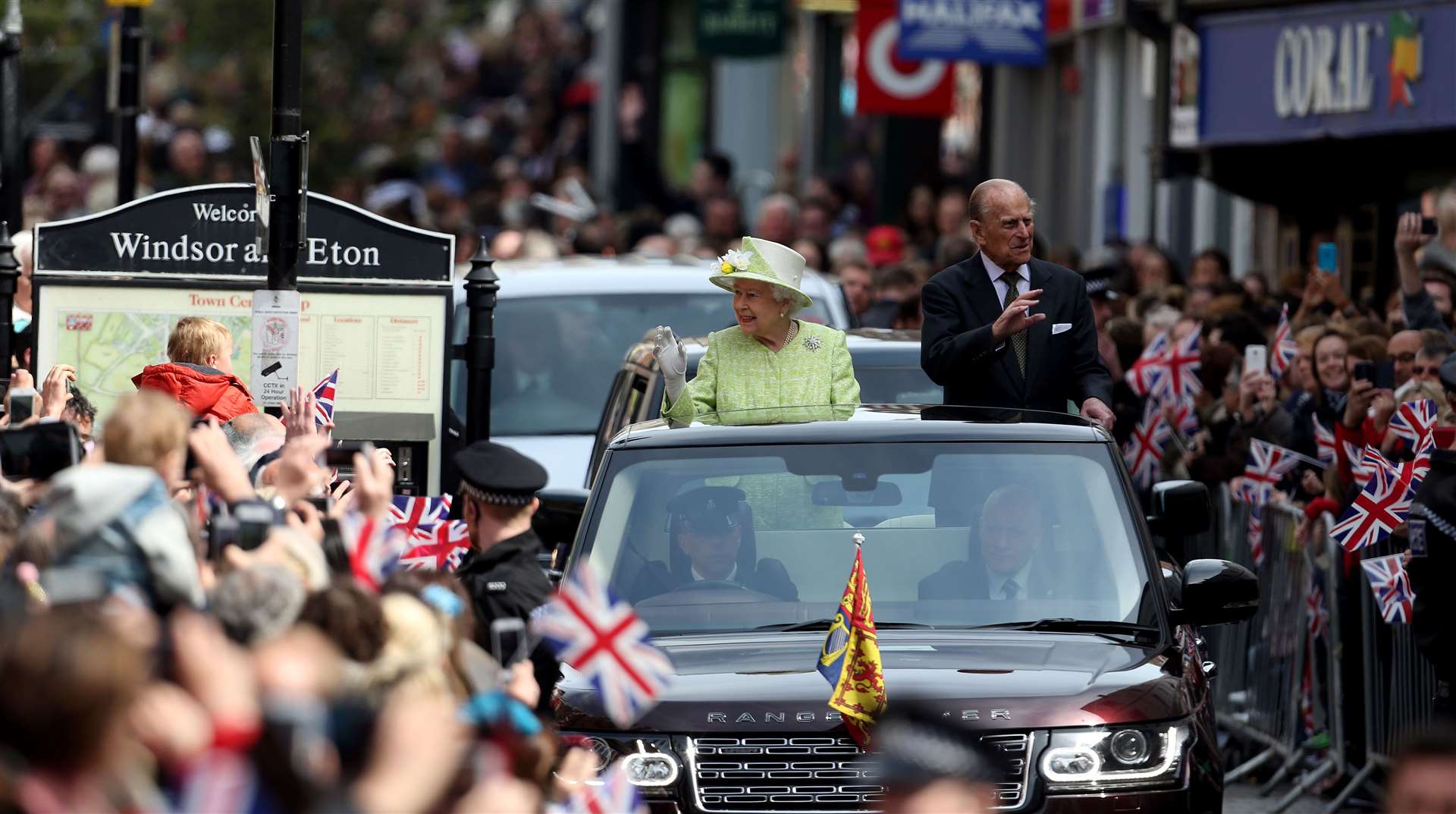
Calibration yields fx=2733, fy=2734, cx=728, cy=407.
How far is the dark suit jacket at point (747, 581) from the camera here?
768cm

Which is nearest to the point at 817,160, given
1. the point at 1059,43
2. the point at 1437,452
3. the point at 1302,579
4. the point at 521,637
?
the point at 1059,43

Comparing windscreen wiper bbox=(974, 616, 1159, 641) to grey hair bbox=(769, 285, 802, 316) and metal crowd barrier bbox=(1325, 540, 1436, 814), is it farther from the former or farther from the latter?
metal crowd barrier bbox=(1325, 540, 1436, 814)

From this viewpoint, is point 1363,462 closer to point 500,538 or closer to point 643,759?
point 643,759

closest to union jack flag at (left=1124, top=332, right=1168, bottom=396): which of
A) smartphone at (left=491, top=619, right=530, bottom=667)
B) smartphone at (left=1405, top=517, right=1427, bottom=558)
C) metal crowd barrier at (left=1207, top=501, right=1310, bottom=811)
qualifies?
metal crowd barrier at (left=1207, top=501, right=1310, bottom=811)

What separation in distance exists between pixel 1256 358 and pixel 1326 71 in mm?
4117

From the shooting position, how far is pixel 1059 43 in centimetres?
2664

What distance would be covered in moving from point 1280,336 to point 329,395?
4605 mm

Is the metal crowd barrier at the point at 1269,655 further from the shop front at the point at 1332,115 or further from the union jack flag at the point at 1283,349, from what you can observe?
the shop front at the point at 1332,115

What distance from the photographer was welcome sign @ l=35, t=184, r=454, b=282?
1087cm

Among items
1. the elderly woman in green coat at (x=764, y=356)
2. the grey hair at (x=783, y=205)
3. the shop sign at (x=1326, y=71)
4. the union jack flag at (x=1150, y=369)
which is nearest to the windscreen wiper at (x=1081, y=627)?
the elderly woman in green coat at (x=764, y=356)

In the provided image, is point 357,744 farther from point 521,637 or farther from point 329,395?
point 329,395

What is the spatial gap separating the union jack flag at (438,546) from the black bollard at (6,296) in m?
3.02

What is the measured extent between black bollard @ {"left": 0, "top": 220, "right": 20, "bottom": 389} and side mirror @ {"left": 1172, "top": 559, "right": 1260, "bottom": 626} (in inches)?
206

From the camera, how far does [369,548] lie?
19.1 feet
